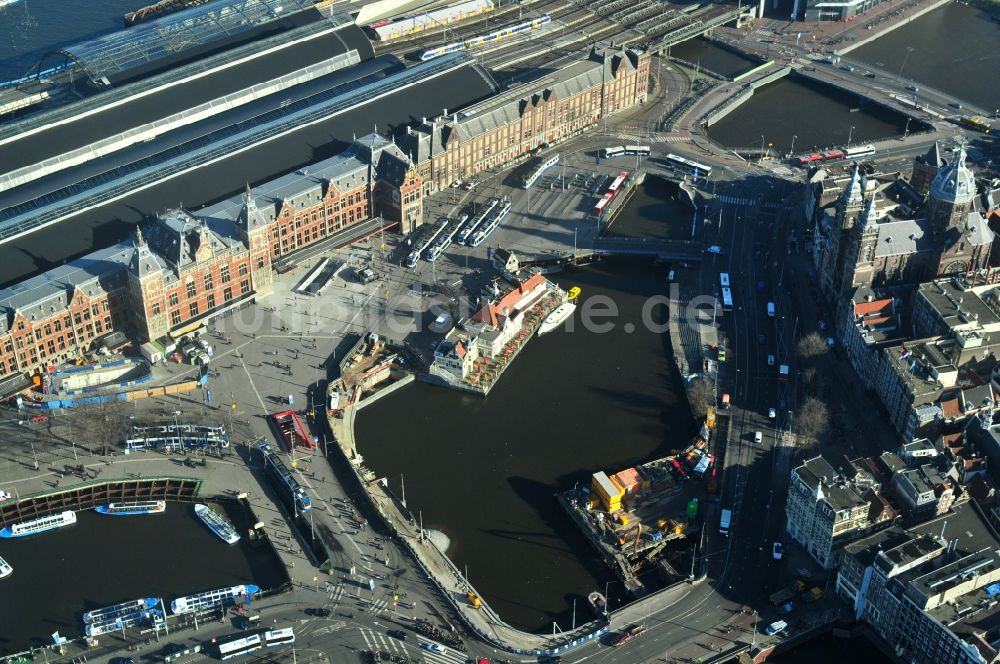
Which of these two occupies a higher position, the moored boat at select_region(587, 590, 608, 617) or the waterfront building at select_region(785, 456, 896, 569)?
the waterfront building at select_region(785, 456, 896, 569)

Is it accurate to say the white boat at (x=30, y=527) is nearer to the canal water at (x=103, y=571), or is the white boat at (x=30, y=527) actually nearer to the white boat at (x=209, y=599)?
the canal water at (x=103, y=571)

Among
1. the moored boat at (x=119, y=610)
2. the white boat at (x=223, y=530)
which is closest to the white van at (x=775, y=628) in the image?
the white boat at (x=223, y=530)

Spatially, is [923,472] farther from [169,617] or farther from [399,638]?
[169,617]

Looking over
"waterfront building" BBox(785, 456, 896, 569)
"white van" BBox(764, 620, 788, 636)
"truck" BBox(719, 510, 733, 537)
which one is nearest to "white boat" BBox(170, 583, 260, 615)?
"truck" BBox(719, 510, 733, 537)

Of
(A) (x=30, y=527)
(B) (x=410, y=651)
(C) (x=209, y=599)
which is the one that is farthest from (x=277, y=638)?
(A) (x=30, y=527)

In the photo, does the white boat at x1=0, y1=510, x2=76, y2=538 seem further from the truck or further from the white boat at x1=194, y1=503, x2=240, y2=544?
the truck

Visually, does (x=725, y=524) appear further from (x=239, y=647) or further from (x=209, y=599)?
(x=209, y=599)
